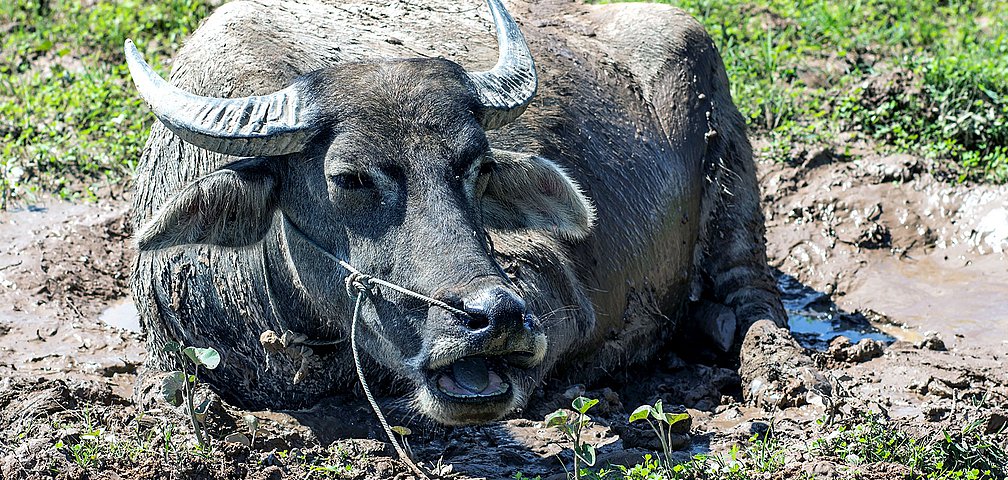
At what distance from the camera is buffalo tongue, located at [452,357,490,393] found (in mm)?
4109

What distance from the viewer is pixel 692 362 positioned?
6312mm

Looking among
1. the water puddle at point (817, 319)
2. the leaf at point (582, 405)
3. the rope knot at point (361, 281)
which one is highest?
the rope knot at point (361, 281)

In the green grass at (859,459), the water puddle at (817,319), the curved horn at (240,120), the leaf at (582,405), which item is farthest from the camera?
the water puddle at (817,319)

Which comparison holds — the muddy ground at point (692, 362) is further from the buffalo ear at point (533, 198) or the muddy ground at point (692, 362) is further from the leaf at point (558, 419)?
the buffalo ear at point (533, 198)

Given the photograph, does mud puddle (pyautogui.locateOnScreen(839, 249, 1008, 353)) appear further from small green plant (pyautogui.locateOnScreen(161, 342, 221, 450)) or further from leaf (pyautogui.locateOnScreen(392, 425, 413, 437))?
small green plant (pyautogui.locateOnScreen(161, 342, 221, 450))

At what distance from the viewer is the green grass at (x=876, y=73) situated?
303 inches

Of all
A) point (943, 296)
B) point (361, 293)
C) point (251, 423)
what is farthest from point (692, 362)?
point (251, 423)

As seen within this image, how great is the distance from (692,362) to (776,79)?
8.98ft

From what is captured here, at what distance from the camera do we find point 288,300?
4922 millimetres

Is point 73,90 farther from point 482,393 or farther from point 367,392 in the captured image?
point 482,393

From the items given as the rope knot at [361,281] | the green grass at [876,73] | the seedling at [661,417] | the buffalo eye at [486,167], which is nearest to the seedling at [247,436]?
the rope knot at [361,281]

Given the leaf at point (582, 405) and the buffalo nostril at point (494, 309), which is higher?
the buffalo nostril at point (494, 309)

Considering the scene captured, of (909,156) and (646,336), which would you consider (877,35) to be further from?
(646,336)

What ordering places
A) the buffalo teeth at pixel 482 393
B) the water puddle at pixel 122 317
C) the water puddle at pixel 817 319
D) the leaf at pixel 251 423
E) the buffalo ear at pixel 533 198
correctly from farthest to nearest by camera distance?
the water puddle at pixel 817 319 → the water puddle at pixel 122 317 → the buffalo ear at pixel 533 198 → the leaf at pixel 251 423 → the buffalo teeth at pixel 482 393
